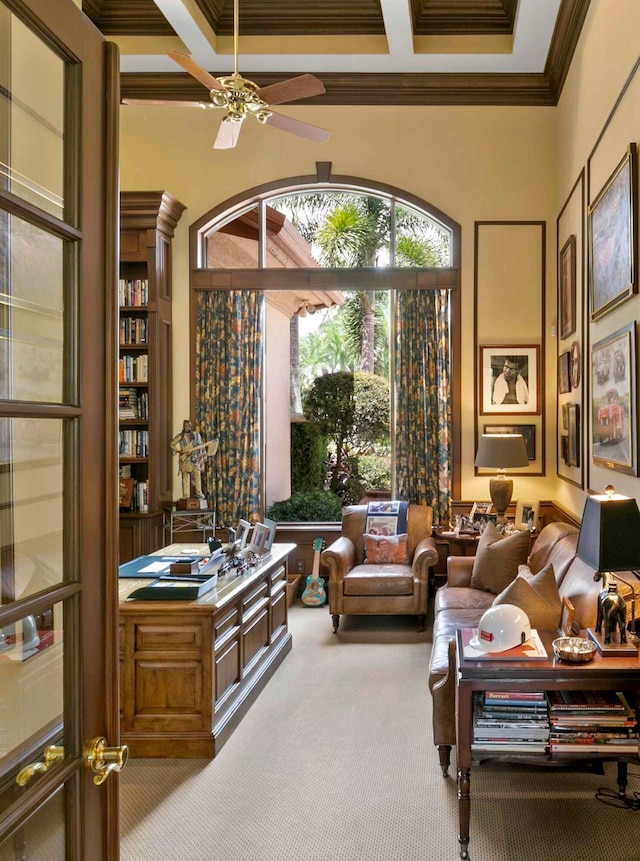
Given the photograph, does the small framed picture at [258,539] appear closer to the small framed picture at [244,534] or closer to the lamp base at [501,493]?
the small framed picture at [244,534]

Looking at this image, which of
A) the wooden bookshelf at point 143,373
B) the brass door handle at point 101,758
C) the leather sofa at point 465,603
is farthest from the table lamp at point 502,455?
the brass door handle at point 101,758

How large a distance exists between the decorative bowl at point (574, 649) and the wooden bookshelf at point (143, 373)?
416cm

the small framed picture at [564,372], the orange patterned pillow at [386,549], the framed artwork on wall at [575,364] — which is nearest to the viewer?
the framed artwork on wall at [575,364]

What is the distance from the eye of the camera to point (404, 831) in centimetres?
267

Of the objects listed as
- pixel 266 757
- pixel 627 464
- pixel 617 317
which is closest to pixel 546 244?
pixel 617 317

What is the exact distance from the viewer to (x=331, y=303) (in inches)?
264

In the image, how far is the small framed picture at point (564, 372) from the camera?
5.48 m

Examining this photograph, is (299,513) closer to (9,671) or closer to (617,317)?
(617,317)

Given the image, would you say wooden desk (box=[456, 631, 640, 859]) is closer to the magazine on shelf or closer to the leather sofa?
the magazine on shelf

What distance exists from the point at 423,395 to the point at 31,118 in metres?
5.50

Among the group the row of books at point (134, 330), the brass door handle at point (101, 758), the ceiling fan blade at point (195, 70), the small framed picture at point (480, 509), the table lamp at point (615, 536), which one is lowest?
the small framed picture at point (480, 509)

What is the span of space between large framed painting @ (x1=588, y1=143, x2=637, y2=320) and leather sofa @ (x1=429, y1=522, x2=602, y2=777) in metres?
1.47

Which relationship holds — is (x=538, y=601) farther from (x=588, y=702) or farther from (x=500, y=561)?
(x=500, y=561)

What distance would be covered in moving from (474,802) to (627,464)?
1817 mm
